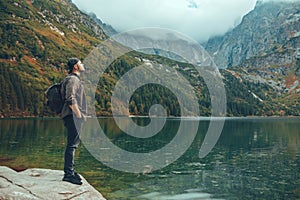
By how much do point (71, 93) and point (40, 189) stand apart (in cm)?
460

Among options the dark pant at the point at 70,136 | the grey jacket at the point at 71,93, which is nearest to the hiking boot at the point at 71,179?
the dark pant at the point at 70,136

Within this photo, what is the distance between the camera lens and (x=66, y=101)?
14.0m

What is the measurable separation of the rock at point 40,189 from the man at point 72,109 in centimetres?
65

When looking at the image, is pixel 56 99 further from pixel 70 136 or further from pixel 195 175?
pixel 195 175

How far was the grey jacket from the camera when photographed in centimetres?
1385

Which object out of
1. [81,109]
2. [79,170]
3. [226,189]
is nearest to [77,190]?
[81,109]

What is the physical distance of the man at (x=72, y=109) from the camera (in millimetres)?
13920

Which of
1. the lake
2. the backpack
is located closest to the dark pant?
the backpack

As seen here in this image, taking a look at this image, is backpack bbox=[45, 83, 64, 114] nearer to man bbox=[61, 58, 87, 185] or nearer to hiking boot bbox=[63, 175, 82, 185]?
man bbox=[61, 58, 87, 185]

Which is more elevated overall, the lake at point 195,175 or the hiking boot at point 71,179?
the hiking boot at point 71,179

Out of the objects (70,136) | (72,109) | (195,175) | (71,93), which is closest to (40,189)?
(70,136)

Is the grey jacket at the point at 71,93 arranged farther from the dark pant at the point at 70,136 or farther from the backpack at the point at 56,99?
the dark pant at the point at 70,136

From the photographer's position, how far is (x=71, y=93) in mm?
13836

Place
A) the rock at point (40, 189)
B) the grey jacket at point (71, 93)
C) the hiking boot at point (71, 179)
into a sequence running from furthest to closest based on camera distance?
the hiking boot at point (71, 179)
the grey jacket at point (71, 93)
the rock at point (40, 189)
